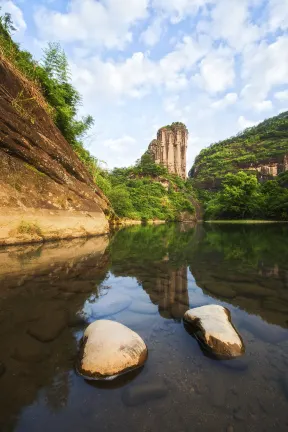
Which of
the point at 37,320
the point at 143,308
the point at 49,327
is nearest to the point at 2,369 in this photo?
the point at 49,327

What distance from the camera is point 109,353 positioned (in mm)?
2068

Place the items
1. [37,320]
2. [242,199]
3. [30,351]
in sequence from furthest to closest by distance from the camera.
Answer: [242,199] → [37,320] → [30,351]

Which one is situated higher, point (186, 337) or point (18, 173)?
point (18, 173)

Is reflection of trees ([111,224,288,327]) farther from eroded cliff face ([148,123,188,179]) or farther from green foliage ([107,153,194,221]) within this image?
eroded cliff face ([148,123,188,179])

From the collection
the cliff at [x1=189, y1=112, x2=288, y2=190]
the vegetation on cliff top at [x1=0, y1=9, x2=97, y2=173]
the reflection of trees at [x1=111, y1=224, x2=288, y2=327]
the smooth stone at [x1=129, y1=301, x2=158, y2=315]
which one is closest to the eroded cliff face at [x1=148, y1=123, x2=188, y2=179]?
the cliff at [x1=189, y1=112, x2=288, y2=190]

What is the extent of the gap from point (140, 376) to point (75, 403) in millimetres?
568

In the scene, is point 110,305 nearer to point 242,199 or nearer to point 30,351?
point 30,351

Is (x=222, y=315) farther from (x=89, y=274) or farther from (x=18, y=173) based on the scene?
(x=18, y=173)

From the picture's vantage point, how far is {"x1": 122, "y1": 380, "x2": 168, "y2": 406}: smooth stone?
5.61 ft

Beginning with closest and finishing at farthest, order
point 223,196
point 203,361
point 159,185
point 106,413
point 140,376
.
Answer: point 106,413
point 140,376
point 203,361
point 223,196
point 159,185

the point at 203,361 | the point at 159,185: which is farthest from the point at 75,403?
the point at 159,185

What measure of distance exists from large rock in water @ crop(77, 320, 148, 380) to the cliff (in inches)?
2909

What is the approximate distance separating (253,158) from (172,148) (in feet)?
106

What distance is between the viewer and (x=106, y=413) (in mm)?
1596
